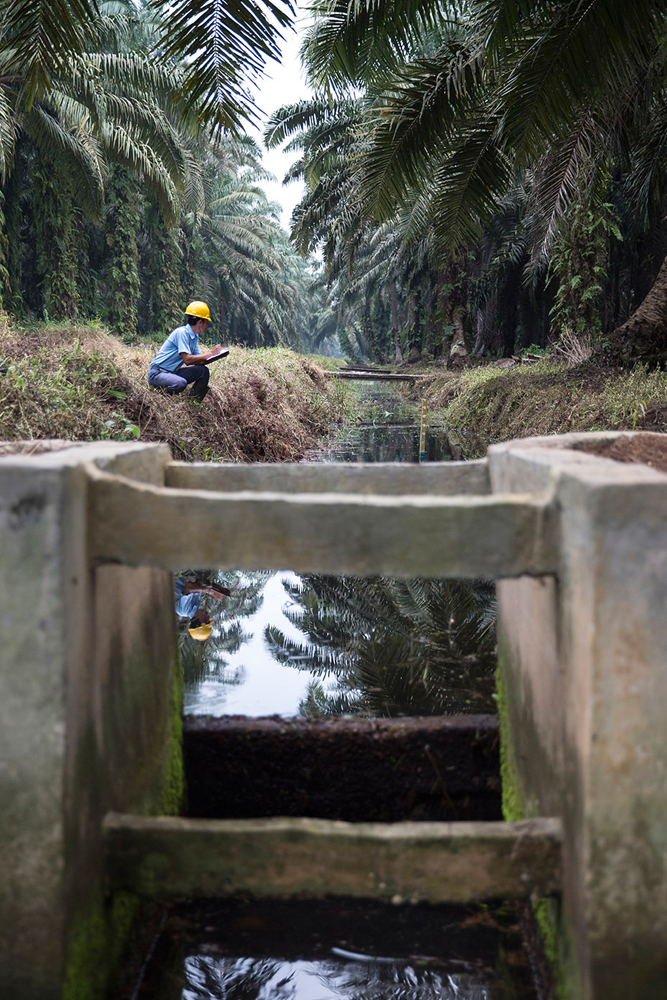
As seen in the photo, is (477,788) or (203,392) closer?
(477,788)

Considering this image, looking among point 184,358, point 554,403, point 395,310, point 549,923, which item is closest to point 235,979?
point 549,923

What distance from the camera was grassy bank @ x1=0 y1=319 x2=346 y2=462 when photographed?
602 cm

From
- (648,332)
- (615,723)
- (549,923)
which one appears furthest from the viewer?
(648,332)

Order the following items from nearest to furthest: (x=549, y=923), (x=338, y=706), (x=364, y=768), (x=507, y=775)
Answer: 1. (x=549, y=923)
2. (x=507, y=775)
3. (x=364, y=768)
4. (x=338, y=706)

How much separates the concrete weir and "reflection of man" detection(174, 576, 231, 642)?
257 centimetres

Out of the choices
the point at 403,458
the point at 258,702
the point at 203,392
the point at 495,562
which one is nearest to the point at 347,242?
the point at 403,458

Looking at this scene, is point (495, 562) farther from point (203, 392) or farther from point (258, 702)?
point (203, 392)

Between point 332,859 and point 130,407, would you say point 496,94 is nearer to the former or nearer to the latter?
point 130,407

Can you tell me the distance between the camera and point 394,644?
4.72 meters

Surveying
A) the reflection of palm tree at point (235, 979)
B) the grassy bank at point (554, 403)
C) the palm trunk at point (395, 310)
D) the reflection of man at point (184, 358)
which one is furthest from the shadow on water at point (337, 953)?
the palm trunk at point (395, 310)

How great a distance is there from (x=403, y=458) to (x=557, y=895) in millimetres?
9201

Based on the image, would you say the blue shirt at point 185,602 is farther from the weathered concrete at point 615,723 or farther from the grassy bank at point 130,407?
the weathered concrete at point 615,723

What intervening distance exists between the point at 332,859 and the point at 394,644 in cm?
272

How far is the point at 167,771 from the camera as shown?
279 cm
